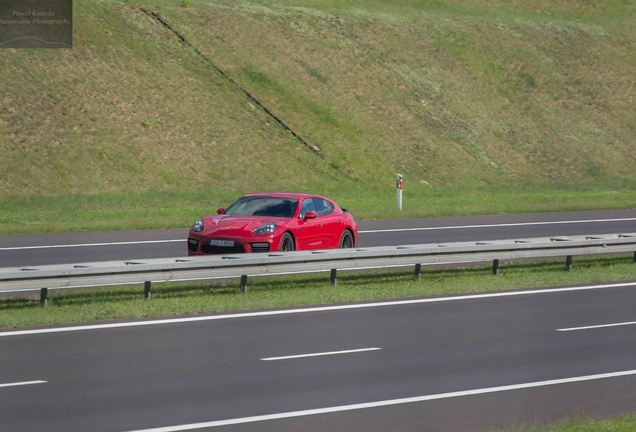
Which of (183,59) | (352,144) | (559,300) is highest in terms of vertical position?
(183,59)

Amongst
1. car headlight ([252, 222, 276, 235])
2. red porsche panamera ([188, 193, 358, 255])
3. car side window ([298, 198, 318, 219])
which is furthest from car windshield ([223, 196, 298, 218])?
car headlight ([252, 222, 276, 235])

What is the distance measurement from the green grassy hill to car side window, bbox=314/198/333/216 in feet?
35.9

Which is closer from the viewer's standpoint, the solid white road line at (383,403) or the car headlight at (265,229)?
the solid white road line at (383,403)

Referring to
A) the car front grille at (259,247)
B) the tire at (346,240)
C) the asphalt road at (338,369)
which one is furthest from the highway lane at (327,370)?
the tire at (346,240)

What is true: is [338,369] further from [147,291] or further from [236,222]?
[236,222]

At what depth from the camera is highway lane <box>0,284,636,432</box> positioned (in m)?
8.35

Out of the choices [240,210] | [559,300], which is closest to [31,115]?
[240,210]

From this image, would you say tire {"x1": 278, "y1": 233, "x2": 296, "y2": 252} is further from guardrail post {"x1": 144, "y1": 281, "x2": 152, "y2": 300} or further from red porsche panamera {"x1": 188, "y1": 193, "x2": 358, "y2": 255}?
guardrail post {"x1": 144, "y1": 281, "x2": 152, "y2": 300}

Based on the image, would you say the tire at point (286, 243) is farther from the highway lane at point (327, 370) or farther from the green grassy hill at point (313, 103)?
the green grassy hill at point (313, 103)

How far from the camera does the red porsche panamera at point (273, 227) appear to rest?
Answer: 17547 mm

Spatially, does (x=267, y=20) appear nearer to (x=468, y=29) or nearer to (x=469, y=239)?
(x=468, y=29)

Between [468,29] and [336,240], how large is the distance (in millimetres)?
34886

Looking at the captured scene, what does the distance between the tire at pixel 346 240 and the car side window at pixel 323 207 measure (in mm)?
551

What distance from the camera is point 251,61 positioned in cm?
4081
